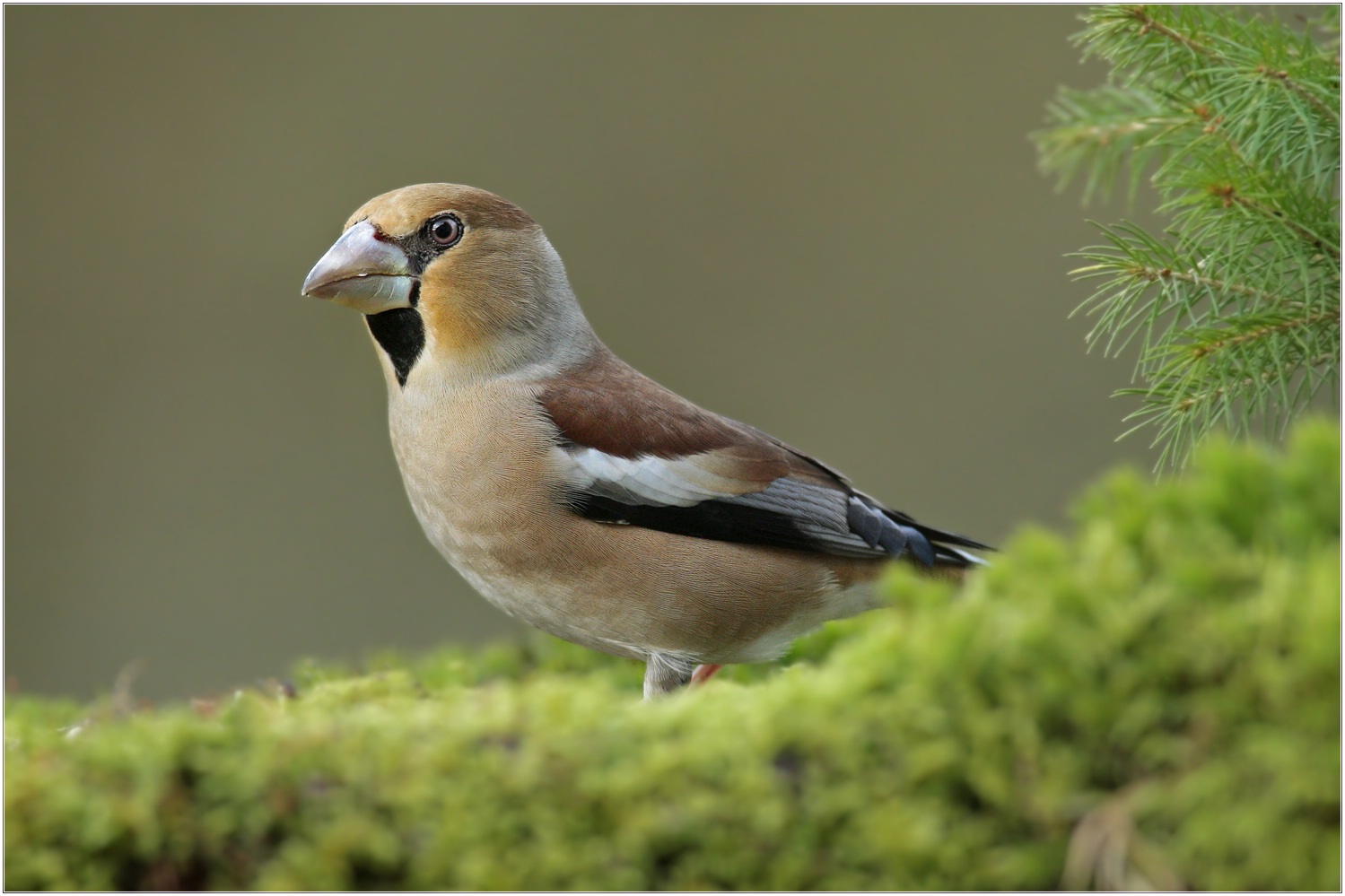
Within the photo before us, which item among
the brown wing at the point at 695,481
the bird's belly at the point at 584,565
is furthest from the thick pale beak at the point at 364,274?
the brown wing at the point at 695,481

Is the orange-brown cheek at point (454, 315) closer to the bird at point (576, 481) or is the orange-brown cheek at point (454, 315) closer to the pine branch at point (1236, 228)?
the bird at point (576, 481)

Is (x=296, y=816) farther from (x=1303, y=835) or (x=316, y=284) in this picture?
(x=316, y=284)

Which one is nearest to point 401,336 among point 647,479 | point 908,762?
point 647,479

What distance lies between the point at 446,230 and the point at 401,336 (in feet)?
1.00

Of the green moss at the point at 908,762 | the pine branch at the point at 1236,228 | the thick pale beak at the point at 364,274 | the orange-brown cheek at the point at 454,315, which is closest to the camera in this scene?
the green moss at the point at 908,762

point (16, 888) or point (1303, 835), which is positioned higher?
point (1303, 835)

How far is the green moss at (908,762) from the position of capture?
1.24 meters

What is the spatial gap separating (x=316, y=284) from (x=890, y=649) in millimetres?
2044

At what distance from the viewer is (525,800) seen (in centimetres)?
144

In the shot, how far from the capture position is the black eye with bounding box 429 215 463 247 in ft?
10.6

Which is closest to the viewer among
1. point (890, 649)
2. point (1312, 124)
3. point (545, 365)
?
point (890, 649)

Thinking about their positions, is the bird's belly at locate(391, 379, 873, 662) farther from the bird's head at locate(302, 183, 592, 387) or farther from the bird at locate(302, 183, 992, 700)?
the bird's head at locate(302, 183, 592, 387)

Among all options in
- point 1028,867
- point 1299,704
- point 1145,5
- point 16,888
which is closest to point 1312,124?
point 1145,5

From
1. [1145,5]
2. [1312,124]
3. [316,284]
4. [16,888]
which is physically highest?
[1145,5]
